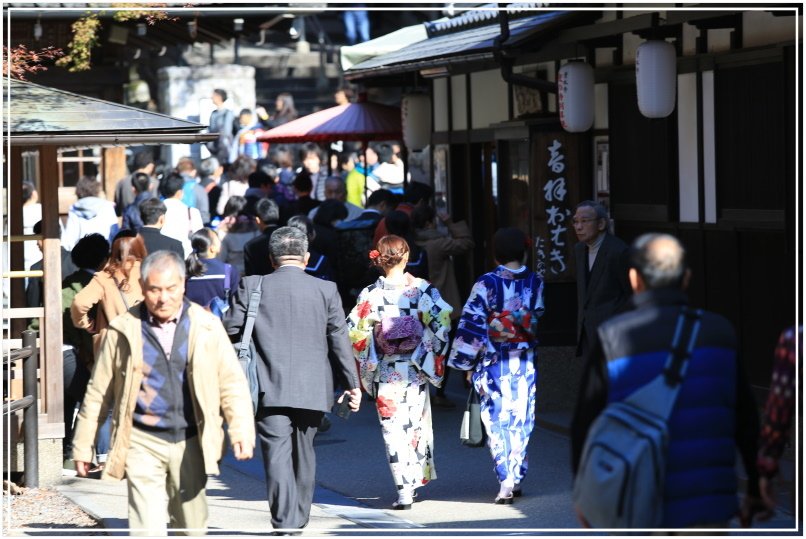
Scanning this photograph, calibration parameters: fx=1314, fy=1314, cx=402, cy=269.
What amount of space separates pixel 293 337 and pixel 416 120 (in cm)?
941

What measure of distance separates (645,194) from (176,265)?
20.1ft

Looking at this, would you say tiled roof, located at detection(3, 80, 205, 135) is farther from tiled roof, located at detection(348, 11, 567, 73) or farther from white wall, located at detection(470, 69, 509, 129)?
white wall, located at detection(470, 69, 509, 129)

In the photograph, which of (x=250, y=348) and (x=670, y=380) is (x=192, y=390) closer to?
(x=250, y=348)

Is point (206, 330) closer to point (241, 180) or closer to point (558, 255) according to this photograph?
point (558, 255)

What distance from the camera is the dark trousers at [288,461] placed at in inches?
309

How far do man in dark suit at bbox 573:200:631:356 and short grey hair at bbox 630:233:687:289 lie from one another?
13.7 feet

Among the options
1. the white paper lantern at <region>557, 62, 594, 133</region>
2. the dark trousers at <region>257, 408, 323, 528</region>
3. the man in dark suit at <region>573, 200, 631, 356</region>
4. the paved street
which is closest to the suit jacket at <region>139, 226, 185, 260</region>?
the paved street

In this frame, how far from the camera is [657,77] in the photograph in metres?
10.4

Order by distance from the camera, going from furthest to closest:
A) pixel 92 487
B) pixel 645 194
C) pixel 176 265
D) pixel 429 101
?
pixel 429 101 < pixel 645 194 < pixel 92 487 < pixel 176 265

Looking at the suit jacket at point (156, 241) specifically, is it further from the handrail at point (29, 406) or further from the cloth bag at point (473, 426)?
the cloth bag at point (473, 426)

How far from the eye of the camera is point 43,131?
886 centimetres

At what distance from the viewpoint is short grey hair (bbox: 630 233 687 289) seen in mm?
5133

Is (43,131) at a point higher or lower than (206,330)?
higher

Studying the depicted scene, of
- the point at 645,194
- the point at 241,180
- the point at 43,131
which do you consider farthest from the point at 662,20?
the point at 241,180
